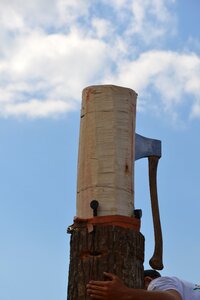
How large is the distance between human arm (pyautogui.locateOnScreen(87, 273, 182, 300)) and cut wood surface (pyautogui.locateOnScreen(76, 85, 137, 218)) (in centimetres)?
49

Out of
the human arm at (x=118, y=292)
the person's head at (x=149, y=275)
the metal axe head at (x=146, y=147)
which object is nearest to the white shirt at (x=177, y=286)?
→ the human arm at (x=118, y=292)

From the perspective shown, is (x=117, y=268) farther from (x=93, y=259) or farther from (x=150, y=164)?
(x=150, y=164)

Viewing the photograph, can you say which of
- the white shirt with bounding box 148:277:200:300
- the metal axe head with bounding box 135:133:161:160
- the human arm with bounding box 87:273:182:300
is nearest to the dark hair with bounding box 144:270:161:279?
the white shirt with bounding box 148:277:200:300

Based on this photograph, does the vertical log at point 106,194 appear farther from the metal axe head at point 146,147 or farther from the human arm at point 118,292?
the metal axe head at point 146,147

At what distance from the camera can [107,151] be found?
4023 millimetres

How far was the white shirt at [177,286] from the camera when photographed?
11.8 feet

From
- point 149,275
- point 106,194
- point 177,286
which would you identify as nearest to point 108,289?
point 177,286

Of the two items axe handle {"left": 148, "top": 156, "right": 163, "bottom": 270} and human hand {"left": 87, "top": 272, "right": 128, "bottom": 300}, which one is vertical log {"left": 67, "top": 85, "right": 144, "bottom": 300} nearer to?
human hand {"left": 87, "top": 272, "right": 128, "bottom": 300}

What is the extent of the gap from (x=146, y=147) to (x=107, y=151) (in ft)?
1.65

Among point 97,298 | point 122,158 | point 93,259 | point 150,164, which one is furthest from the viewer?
point 150,164

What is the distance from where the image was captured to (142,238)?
3969mm

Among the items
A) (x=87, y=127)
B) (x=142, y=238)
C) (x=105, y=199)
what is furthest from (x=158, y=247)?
(x=87, y=127)

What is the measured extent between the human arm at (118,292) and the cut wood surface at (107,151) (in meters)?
0.49

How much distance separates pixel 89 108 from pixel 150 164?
2.21ft
